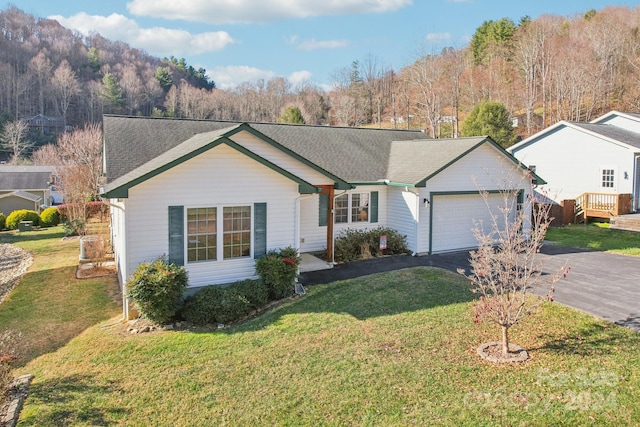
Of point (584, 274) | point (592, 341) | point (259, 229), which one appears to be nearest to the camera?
point (592, 341)

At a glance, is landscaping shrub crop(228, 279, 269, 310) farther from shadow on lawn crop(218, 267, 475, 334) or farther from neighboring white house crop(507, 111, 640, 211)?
neighboring white house crop(507, 111, 640, 211)

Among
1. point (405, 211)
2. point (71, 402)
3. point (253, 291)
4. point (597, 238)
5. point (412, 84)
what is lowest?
point (71, 402)

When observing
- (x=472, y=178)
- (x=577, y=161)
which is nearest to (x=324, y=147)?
(x=472, y=178)

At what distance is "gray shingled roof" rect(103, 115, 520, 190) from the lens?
15.1 meters

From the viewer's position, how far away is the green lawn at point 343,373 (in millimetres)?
6000

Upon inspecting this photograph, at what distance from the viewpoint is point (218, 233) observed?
10.9m

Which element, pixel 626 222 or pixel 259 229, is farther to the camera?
pixel 626 222

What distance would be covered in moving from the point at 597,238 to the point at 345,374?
16703mm

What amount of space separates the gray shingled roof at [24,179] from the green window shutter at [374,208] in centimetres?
3439

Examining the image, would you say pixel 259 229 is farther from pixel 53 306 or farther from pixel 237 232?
pixel 53 306

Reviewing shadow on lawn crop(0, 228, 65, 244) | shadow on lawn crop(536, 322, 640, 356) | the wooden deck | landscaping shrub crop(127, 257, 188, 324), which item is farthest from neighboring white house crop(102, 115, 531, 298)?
shadow on lawn crop(0, 228, 65, 244)

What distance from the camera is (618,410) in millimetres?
5941

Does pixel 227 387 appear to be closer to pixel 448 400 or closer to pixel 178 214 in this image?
pixel 448 400

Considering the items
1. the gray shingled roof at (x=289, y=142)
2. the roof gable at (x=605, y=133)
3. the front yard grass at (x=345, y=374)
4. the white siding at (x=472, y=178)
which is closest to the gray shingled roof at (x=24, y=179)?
the gray shingled roof at (x=289, y=142)
